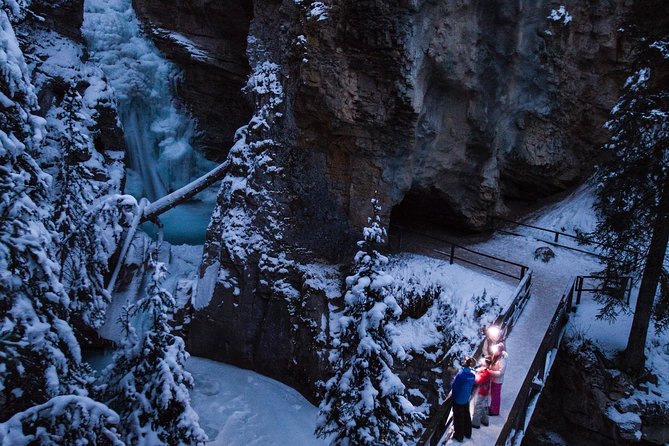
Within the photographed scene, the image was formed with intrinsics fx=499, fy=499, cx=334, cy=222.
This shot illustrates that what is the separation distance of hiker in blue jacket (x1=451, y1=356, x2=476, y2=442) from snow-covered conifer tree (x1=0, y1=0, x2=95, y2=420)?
16.9 ft

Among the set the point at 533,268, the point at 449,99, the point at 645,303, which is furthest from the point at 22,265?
the point at 533,268

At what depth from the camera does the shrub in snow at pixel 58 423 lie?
456cm


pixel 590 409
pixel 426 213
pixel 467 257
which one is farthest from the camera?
pixel 426 213

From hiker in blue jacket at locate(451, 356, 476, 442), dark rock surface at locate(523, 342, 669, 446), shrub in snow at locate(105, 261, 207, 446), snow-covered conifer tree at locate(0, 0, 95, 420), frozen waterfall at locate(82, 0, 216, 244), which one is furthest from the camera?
frozen waterfall at locate(82, 0, 216, 244)

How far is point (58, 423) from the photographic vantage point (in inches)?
191

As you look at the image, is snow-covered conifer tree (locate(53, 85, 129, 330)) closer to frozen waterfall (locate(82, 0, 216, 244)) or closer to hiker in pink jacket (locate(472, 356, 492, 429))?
hiker in pink jacket (locate(472, 356, 492, 429))

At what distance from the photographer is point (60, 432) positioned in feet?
15.8

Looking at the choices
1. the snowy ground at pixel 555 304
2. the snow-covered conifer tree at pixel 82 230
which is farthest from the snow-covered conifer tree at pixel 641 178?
the snow-covered conifer tree at pixel 82 230

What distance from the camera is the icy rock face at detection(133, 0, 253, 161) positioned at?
2016cm

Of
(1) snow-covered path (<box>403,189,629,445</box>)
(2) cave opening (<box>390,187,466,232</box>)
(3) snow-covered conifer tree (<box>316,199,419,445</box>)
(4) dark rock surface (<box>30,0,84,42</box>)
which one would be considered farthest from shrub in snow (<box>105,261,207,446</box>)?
(4) dark rock surface (<box>30,0,84,42</box>)

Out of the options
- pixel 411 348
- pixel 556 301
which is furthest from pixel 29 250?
pixel 556 301

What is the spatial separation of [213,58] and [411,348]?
1477 cm

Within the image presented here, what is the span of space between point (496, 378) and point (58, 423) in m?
6.41

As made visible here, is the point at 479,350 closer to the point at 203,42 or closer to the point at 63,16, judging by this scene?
the point at 203,42
